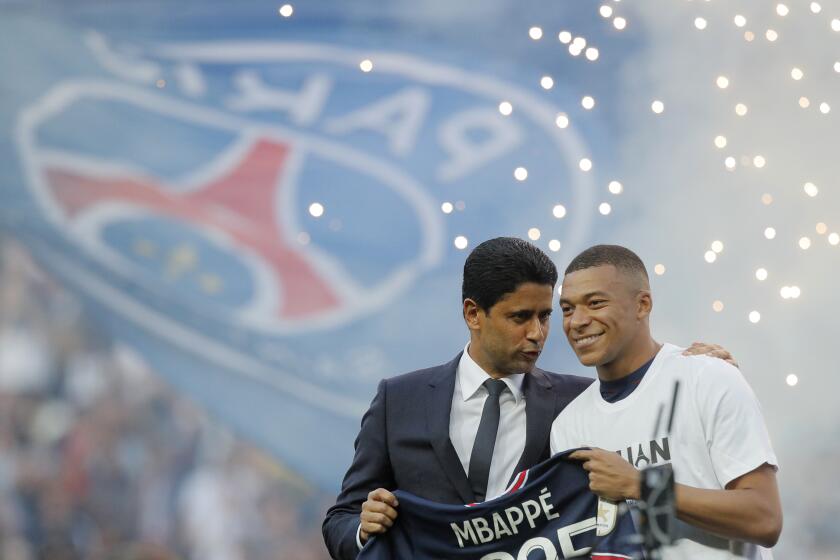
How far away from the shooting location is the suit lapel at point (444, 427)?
2879mm

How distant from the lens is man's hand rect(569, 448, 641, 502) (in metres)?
2.56

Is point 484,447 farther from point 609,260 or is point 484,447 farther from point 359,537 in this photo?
point 609,260

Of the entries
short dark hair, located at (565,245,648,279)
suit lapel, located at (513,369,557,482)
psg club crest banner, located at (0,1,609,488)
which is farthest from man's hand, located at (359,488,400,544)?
psg club crest banner, located at (0,1,609,488)

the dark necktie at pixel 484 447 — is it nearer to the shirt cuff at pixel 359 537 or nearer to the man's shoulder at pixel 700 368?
the shirt cuff at pixel 359 537

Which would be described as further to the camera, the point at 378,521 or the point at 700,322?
the point at 700,322

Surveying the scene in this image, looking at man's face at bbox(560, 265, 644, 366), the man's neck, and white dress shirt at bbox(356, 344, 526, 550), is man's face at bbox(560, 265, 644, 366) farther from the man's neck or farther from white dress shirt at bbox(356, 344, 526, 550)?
white dress shirt at bbox(356, 344, 526, 550)

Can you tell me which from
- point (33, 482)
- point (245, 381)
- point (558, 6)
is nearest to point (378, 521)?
point (245, 381)

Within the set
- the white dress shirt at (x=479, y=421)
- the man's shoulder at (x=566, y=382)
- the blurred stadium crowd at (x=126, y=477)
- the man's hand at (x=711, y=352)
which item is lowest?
the blurred stadium crowd at (x=126, y=477)

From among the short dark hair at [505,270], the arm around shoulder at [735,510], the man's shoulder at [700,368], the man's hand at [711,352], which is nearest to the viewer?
the arm around shoulder at [735,510]

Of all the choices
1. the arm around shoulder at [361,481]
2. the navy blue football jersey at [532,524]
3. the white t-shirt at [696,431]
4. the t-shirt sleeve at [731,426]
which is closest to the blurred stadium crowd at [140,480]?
the arm around shoulder at [361,481]

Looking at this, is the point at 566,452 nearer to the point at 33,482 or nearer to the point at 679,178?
the point at 679,178

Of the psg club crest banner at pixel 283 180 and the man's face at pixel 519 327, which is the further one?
the psg club crest banner at pixel 283 180

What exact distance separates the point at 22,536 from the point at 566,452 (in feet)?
12.0

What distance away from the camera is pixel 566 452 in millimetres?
2721
